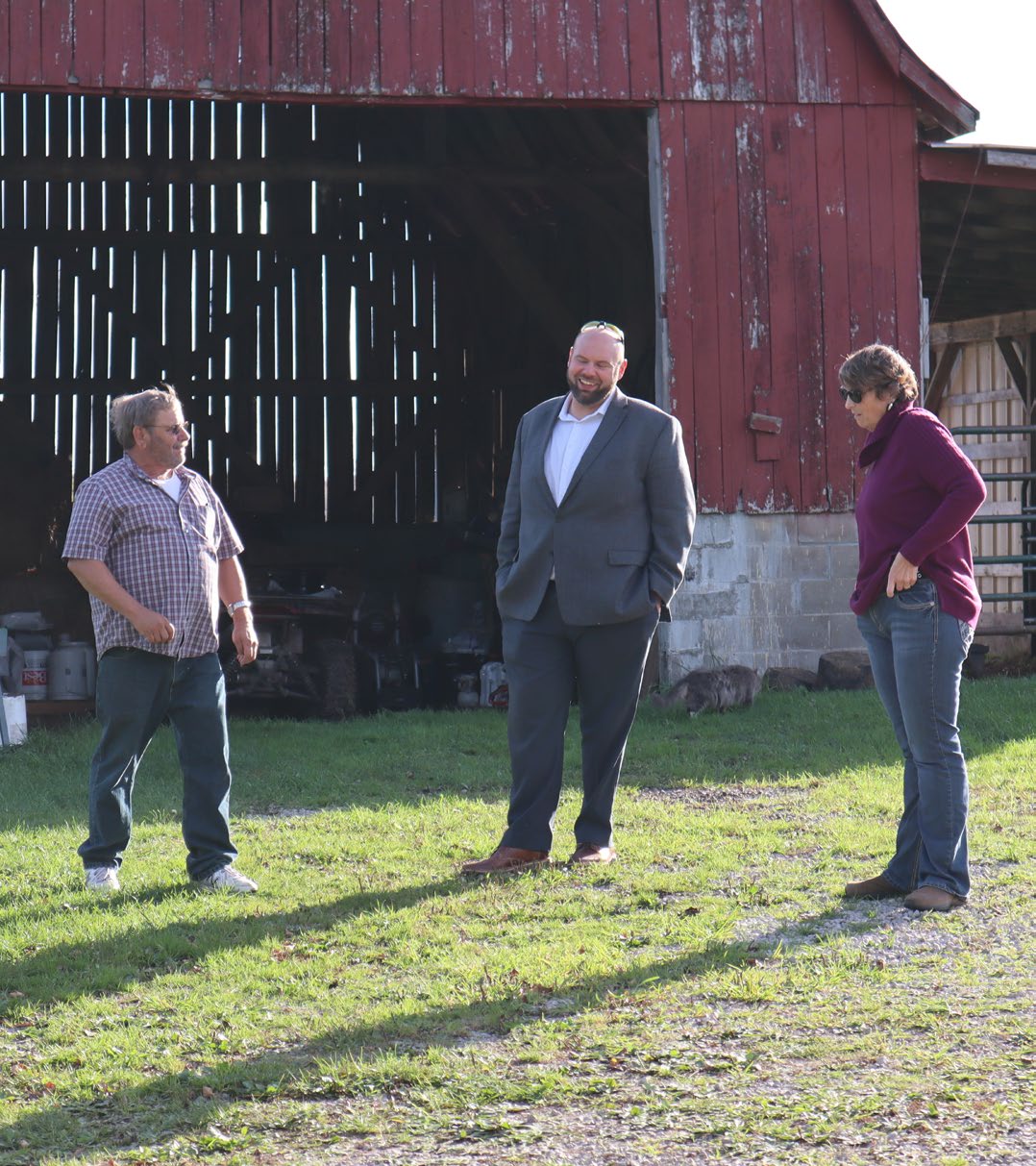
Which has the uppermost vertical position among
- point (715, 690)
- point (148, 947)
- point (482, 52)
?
point (482, 52)

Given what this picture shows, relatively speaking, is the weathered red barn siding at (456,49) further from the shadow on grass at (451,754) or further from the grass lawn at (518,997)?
the grass lawn at (518,997)

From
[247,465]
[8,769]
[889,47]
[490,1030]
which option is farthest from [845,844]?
[247,465]

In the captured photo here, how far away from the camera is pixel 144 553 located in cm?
546

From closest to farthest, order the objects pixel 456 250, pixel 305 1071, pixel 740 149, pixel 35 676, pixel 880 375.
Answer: pixel 305 1071 → pixel 880 375 → pixel 740 149 → pixel 35 676 → pixel 456 250

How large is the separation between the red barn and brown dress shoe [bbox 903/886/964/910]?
5.81m

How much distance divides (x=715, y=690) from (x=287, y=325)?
880 cm

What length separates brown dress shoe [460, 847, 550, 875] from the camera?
18.8 feet

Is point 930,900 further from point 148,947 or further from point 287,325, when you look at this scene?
point 287,325

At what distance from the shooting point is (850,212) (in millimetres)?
11289

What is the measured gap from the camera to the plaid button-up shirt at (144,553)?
5414 mm

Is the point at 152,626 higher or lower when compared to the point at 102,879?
higher

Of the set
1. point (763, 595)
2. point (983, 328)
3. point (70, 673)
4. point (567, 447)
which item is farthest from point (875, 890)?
point (983, 328)

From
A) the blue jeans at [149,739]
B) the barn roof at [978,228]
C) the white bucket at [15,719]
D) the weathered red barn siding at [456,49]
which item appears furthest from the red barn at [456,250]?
the blue jeans at [149,739]

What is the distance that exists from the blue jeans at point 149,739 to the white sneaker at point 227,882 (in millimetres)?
26
